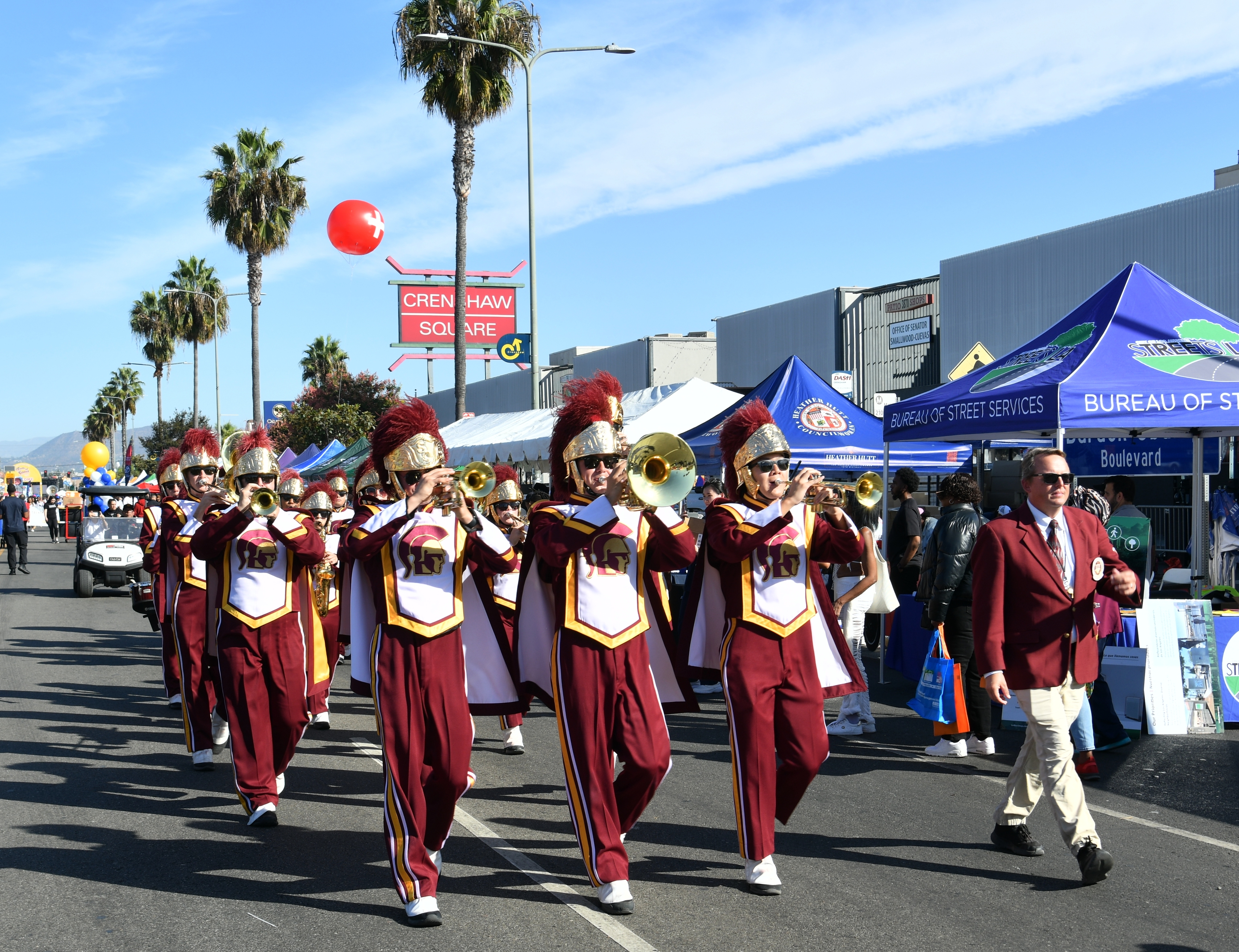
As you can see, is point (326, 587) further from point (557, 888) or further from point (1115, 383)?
point (1115, 383)

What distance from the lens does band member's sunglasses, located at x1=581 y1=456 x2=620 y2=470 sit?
490 centimetres

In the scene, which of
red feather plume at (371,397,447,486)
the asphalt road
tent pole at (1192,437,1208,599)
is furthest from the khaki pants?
tent pole at (1192,437,1208,599)

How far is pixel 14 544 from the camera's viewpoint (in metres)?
26.6

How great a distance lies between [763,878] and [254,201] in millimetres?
35040

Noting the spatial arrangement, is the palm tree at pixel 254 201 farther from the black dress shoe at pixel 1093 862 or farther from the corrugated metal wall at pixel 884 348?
the black dress shoe at pixel 1093 862

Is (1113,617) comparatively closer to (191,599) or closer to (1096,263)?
(191,599)

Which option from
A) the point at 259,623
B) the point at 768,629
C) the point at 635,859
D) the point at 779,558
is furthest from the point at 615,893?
the point at 259,623

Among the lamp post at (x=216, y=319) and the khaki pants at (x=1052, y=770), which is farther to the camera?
the lamp post at (x=216, y=319)

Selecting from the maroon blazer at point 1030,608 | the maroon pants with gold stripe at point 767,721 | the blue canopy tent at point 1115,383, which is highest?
the blue canopy tent at point 1115,383

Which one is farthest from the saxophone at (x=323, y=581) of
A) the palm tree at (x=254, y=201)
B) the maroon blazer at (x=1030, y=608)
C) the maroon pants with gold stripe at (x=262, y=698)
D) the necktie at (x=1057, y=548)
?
the palm tree at (x=254, y=201)

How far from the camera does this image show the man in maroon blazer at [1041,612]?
16.4 feet

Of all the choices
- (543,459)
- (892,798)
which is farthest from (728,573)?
(543,459)

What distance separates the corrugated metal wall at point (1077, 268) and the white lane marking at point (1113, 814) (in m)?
12.2

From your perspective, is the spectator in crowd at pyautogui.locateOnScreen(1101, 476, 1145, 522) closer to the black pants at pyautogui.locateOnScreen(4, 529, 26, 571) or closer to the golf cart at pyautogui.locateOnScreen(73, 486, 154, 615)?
the golf cart at pyautogui.locateOnScreen(73, 486, 154, 615)
